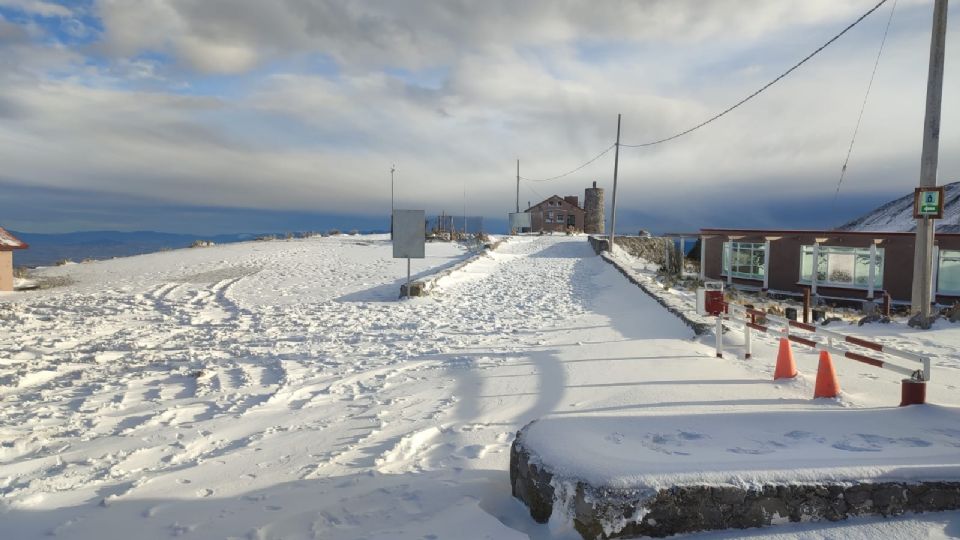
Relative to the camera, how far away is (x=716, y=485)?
9.80ft

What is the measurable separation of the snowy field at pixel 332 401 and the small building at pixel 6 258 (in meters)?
3.10

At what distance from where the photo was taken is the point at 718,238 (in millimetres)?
32531

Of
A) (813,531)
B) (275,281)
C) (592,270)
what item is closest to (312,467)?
(813,531)

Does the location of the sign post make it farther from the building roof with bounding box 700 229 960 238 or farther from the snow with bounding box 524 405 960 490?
the building roof with bounding box 700 229 960 238

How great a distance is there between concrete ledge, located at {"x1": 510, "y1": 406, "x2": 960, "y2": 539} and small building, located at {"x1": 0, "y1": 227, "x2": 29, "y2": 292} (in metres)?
18.3

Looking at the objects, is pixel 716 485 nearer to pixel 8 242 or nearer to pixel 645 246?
pixel 8 242

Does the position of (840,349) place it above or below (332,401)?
above

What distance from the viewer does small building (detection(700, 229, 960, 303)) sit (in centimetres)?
2328

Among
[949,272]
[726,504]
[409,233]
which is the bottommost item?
[726,504]

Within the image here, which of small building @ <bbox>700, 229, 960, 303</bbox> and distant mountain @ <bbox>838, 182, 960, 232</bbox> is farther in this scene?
distant mountain @ <bbox>838, 182, 960, 232</bbox>

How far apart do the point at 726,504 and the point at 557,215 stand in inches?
2465

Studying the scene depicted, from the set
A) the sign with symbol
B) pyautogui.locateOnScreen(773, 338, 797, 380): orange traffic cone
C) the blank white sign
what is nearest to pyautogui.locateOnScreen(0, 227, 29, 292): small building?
the blank white sign

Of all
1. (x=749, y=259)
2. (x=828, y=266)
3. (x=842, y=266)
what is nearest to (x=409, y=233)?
(x=828, y=266)

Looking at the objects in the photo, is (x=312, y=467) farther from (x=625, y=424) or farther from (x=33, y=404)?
Result: (x=33, y=404)
